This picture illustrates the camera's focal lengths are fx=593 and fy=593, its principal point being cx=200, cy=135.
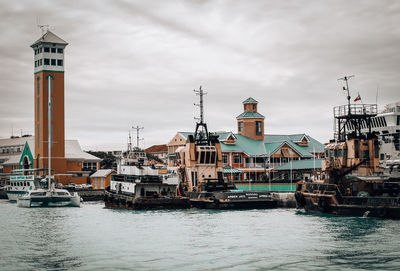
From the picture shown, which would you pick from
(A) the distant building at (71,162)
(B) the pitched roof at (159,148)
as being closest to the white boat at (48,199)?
(A) the distant building at (71,162)

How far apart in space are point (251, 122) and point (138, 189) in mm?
42119

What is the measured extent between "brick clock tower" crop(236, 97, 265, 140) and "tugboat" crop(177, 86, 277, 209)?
2796cm

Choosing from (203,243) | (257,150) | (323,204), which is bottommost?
(203,243)

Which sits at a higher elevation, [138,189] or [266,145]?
[266,145]

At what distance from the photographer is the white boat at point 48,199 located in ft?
205

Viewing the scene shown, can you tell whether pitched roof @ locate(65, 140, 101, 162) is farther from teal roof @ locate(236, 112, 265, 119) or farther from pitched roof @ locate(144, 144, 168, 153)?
pitched roof @ locate(144, 144, 168, 153)

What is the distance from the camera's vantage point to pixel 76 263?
2464 cm

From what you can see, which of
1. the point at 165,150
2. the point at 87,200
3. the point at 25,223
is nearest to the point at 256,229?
the point at 25,223

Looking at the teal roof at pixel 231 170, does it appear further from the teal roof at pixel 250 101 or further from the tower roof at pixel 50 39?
the tower roof at pixel 50 39

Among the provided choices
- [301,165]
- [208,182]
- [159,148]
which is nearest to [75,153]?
[301,165]

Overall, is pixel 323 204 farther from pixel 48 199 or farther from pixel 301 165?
pixel 301 165

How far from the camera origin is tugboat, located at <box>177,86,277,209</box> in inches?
2083

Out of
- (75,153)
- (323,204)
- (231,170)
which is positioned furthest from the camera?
(75,153)

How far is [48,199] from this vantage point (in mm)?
62906
